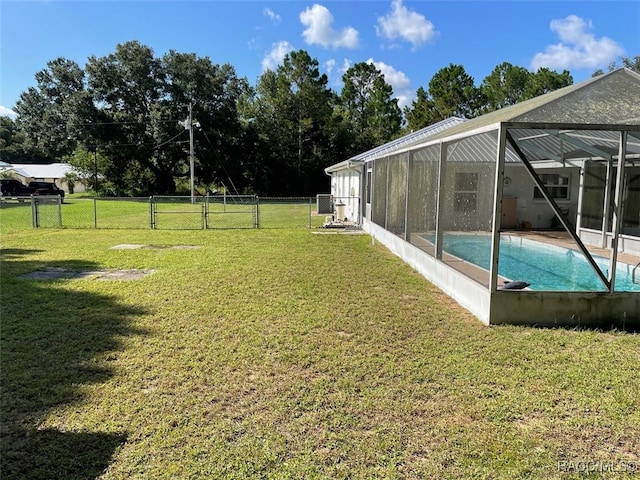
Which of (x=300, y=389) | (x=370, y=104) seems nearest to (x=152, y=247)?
(x=300, y=389)

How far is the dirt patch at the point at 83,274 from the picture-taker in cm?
721

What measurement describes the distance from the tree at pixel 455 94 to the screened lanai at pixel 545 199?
24203 millimetres

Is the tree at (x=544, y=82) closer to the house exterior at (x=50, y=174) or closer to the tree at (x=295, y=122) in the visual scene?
the tree at (x=295, y=122)

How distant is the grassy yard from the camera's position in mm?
2492

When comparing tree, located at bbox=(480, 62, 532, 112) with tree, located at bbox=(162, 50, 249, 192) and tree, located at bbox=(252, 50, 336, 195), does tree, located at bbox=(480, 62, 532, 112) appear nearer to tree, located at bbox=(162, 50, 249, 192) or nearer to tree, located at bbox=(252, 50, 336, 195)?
tree, located at bbox=(252, 50, 336, 195)

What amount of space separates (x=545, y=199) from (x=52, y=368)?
7.87 m

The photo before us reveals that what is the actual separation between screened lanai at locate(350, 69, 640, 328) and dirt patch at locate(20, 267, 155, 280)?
515 centimetres

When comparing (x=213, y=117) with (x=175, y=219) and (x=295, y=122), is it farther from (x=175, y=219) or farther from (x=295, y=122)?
(x=175, y=219)

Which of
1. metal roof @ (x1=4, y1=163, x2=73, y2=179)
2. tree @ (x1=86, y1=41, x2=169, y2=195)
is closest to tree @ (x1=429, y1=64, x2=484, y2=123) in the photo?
tree @ (x1=86, y1=41, x2=169, y2=195)

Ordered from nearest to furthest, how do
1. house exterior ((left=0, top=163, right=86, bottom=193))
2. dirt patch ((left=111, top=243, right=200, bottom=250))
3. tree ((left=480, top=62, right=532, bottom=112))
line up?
1. dirt patch ((left=111, top=243, right=200, bottom=250))
2. tree ((left=480, top=62, right=532, bottom=112))
3. house exterior ((left=0, top=163, right=86, bottom=193))

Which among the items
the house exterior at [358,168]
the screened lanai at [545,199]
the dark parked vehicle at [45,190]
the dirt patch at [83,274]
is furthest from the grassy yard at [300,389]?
the dark parked vehicle at [45,190]

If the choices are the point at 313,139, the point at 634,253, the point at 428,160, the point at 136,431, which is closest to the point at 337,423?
the point at 136,431

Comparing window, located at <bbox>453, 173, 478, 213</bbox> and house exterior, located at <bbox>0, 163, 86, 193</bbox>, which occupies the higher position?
house exterior, located at <bbox>0, 163, 86, 193</bbox>

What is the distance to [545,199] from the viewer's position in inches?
306
